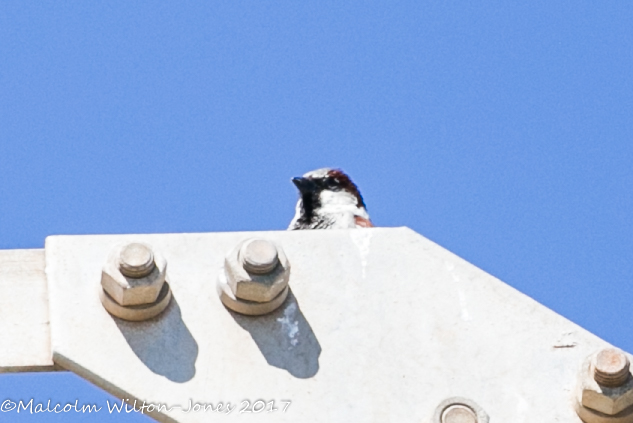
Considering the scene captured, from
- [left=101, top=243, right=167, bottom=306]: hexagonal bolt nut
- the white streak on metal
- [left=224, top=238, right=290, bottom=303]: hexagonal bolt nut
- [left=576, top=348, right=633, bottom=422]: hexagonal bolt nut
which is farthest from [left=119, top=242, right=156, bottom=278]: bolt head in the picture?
[left=576, top=348, right=633, bottom=422]: hexagonal bolt nut

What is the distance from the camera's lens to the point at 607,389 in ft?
9.77

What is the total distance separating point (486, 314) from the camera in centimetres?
312

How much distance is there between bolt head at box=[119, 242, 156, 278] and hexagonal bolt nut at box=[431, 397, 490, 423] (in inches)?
22.9

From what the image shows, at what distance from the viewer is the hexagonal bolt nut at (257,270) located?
302 centimetres

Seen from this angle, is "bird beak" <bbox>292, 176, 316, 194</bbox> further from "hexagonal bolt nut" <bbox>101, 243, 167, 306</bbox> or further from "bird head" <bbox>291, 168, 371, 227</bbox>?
"hexagonal bolt nut" <bbox>101, 243, 167, 306</bbox>

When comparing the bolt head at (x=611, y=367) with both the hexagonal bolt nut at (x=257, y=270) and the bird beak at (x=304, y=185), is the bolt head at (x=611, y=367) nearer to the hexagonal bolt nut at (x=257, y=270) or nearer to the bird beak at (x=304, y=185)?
the hexagonal bolt nut at (x=257, y=270)

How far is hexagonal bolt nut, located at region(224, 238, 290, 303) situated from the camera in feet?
9.89

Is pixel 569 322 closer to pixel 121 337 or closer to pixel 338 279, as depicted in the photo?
pixel 338 279

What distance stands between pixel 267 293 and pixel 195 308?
0.14 meters

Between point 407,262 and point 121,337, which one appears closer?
point 121,337

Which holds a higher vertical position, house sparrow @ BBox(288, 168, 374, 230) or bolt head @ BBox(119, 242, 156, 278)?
house sparrow @ BBox(288, 168, 374, 230)

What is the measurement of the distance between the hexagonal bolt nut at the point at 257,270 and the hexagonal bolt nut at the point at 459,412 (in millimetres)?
374

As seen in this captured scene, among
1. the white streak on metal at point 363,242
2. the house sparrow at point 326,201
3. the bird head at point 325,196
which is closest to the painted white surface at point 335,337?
the white streak on metal at point 363,242

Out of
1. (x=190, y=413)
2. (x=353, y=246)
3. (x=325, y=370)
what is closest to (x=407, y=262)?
(x=353, y=246)
